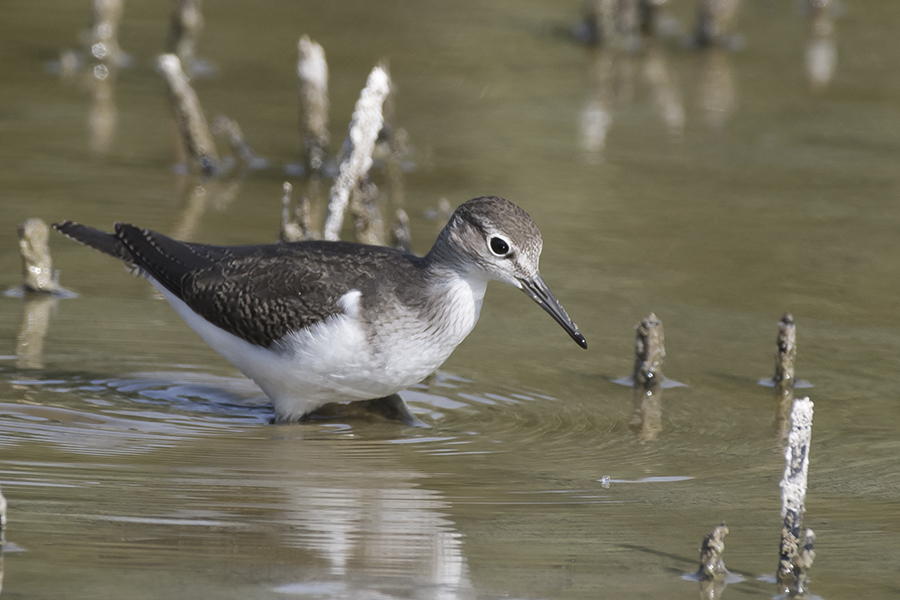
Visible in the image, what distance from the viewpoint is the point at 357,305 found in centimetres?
631

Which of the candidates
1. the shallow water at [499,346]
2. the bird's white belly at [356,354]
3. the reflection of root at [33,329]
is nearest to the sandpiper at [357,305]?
the bird's white belly at [356,354]

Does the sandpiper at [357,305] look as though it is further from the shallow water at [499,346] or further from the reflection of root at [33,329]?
the reflection of root at [33,329]

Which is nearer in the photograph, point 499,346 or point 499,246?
point 499,246

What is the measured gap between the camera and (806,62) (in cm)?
1498

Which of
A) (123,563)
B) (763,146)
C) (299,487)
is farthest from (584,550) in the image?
(763,146)

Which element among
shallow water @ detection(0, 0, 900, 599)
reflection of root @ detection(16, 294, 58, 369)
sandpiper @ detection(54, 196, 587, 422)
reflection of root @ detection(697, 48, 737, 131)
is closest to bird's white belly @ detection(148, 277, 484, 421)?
sandpiper @ detection(54, 196, 587, 422)

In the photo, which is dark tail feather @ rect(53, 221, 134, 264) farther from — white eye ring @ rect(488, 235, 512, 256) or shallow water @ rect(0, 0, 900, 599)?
white eye ring @ rect(488, 235, 512, 256)

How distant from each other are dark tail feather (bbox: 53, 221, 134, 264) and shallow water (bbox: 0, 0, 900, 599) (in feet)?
1.57

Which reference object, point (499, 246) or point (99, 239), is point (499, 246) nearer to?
point (499, 246)

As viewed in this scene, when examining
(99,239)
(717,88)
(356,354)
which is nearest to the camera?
(356,354)

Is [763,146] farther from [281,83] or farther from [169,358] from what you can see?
[169,358]

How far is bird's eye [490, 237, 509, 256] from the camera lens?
6363 mm

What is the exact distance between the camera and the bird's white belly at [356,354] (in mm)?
6273

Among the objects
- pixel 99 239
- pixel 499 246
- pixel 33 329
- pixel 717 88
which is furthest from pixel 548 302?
pixel 717 88
